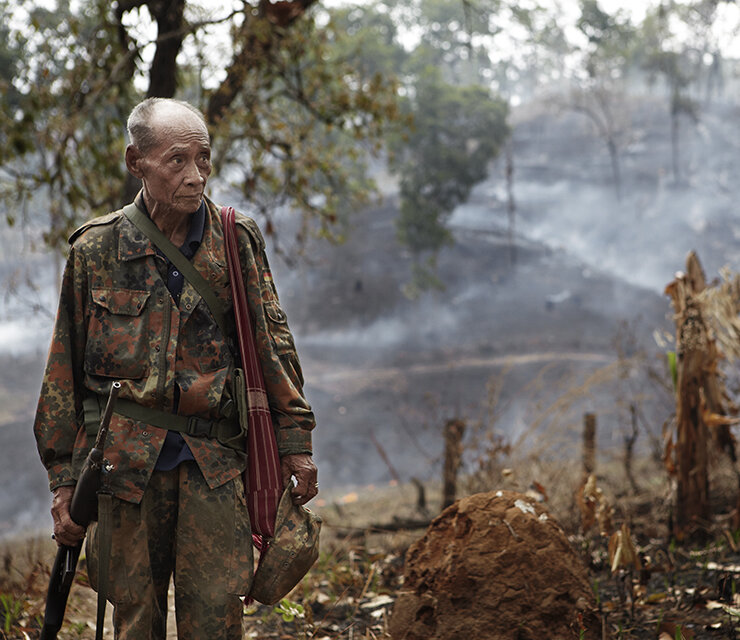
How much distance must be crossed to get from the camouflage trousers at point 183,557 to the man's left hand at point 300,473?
0.18 m

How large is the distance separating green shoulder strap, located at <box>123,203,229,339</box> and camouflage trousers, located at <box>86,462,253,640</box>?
49cm

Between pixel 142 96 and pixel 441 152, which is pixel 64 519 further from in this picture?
Result: pixel 441 152

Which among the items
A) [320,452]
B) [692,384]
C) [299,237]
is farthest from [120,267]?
[320,452]

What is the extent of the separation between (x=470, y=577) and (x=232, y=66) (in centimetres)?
558

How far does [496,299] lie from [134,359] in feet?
108

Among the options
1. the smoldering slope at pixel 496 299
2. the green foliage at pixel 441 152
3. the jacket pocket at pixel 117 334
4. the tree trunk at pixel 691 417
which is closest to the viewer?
the jacket pocket at pixel 117 334

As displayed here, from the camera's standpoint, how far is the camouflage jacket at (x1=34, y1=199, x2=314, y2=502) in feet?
7.73

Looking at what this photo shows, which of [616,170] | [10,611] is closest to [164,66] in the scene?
[10,611]

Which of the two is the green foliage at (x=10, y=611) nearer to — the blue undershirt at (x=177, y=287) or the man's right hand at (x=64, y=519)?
the man's right hand at (x=64, y=519)

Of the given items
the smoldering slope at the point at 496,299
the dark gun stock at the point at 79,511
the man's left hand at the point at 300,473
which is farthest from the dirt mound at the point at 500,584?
the smoldering slope at the point at 496,299

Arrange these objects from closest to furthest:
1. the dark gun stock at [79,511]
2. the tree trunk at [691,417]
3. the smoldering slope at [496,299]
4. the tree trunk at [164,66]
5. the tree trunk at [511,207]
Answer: the dark gun stock at [79,511], the tree trunk at [691,417], the tree trunk at [164,66], the smoldering slope at [496,299], the tree trunk at [511,207]

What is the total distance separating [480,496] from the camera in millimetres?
3535

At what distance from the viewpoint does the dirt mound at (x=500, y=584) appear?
324 cm

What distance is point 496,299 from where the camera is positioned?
114 feet
